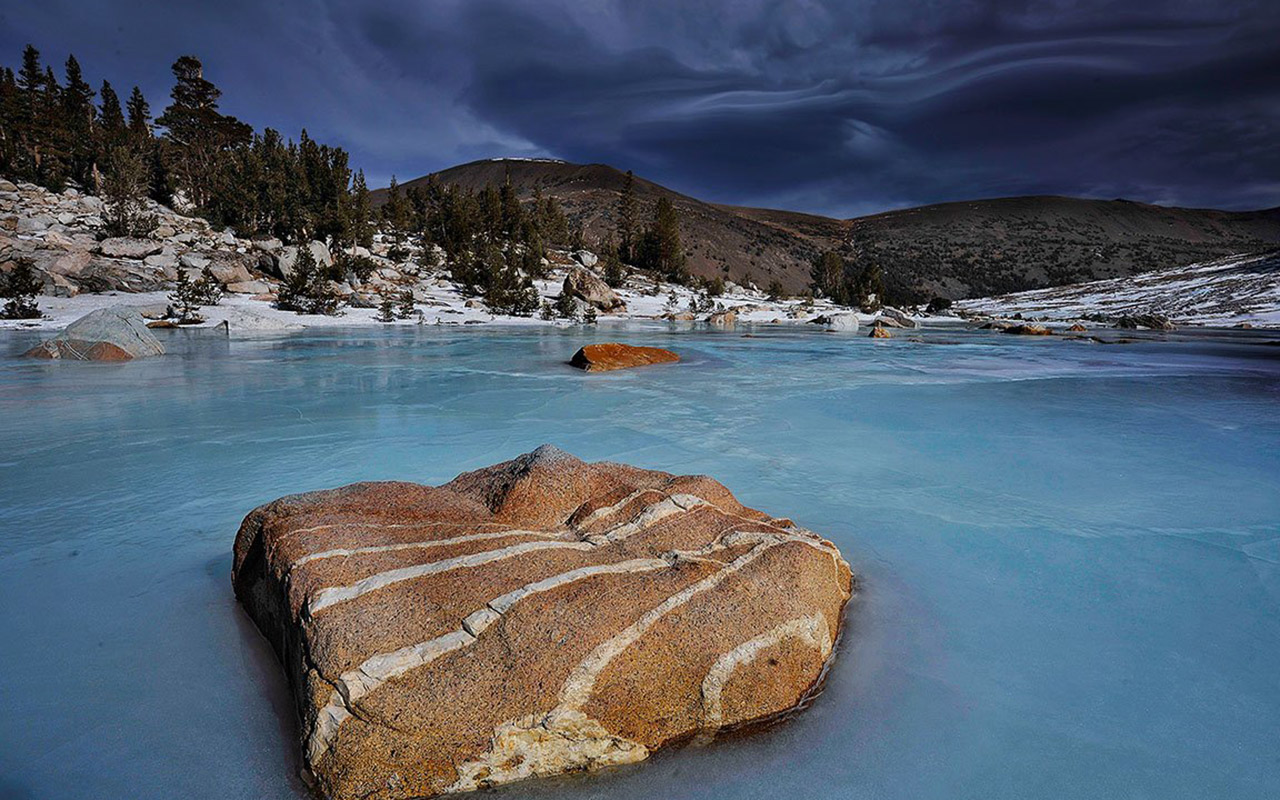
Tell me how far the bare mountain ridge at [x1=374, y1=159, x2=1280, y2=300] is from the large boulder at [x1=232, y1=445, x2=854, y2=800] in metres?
78.7

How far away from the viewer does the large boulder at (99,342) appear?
1132 centimetres

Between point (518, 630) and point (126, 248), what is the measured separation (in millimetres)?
36761

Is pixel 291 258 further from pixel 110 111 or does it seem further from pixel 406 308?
pixel 110 111

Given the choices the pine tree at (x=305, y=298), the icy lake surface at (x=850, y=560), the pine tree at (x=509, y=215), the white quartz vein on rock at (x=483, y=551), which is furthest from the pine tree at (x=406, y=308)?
the white quartz vein on rock at (x=483, y=551)

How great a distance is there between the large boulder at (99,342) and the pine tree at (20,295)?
29.9 ft

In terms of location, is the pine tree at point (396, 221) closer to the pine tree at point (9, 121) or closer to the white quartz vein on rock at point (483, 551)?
the pine tree at point (9, 121)

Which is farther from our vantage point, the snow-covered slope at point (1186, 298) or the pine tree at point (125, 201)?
the snow-covered slope at point (1186, 298)

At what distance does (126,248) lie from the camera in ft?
93.8

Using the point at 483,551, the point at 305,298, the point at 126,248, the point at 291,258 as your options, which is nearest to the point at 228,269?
the point at 291,258

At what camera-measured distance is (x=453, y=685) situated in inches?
71.8

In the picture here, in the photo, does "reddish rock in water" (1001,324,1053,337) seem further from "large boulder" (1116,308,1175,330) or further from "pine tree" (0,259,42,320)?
"pine tree" (0,259,42,320)

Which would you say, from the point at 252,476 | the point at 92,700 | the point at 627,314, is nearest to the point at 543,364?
the point at 252,476

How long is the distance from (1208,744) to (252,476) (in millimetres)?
5657

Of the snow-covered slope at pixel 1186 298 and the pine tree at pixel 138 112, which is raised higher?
the pine tree at pixel 138 112
